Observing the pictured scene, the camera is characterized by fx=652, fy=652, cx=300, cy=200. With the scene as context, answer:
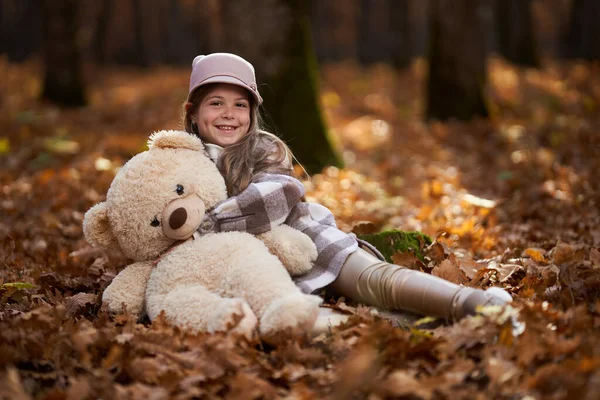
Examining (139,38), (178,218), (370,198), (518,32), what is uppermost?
(178,218)

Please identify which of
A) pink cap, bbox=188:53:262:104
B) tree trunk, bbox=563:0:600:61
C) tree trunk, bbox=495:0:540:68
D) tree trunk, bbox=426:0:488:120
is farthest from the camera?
tree trunk, bbox=495:0:540:68

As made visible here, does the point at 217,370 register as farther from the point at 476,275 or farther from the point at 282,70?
the point at 282,70

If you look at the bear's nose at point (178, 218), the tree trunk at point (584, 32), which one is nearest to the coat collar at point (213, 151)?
the bear's nose at point (178, 218)

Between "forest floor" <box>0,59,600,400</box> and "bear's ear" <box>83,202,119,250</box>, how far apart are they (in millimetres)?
425

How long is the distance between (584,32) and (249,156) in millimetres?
17283

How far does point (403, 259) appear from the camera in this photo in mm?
3961

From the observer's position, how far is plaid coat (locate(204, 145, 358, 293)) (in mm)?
3492

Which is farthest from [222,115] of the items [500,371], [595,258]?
[595,258]

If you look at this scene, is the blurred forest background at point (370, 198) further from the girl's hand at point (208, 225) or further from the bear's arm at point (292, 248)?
the girl's hand at point (208, 225)

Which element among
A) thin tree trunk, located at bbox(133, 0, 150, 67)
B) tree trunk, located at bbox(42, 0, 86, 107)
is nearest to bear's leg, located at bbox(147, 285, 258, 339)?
tree trunk, located at bbox(42, 0, 86, 107)

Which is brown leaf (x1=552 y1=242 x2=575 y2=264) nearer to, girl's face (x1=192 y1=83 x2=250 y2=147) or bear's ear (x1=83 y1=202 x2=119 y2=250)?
girl's face (x1=192 y1=83 x2=250 y2=147)

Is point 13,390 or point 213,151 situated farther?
point 213,151

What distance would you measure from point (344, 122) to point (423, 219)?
23.6ft

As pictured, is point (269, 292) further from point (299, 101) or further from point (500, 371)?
point (299, 101)
